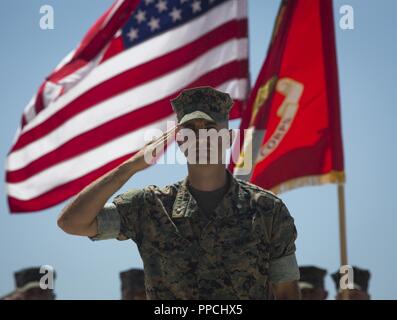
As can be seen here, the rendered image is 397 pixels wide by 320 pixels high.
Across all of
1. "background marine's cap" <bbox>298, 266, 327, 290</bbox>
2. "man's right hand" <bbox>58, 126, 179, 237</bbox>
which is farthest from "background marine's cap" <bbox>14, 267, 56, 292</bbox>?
"man's right hand" <bbox>58, 126, 179, 237</bbox>

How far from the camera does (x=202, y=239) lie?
3898mm

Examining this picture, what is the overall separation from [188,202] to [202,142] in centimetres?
29

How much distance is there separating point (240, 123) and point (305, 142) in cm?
85

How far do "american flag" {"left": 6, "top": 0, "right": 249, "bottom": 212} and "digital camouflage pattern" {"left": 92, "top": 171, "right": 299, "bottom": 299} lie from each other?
6922 mm

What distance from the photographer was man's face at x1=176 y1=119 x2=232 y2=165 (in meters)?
3.84

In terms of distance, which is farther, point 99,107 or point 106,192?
point 99,107

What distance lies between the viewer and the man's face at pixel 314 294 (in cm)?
952

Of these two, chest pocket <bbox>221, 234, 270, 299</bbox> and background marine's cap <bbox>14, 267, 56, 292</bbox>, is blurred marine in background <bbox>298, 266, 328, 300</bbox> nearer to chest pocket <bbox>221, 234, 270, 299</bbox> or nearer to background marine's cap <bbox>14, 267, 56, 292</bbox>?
background marine's cap <bbox>14, 267, 56, 292</bbox>

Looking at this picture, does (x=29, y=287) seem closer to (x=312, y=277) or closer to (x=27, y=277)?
(x=27, y=277)

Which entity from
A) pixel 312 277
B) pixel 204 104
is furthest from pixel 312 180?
pixel 204 104

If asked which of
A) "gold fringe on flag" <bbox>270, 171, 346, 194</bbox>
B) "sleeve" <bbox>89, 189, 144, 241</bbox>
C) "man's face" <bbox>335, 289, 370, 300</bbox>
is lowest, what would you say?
"man's face" <bbox>335, 289, 370, 300</bbox>
